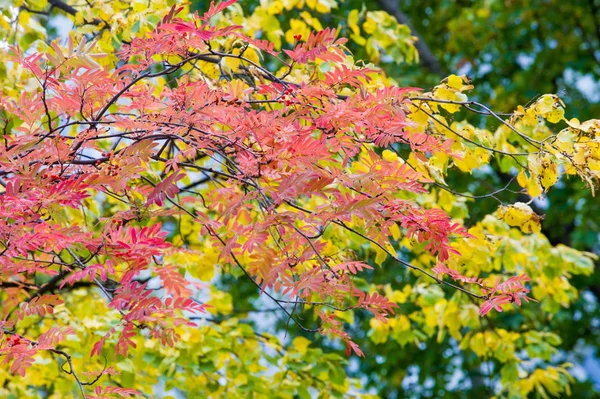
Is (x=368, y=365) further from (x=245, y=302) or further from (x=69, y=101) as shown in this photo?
(x=69, y=101)

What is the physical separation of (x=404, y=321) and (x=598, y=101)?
4.41 m

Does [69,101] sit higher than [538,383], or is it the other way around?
[538,383]

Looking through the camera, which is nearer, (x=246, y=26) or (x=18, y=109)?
(x=18, y=109)

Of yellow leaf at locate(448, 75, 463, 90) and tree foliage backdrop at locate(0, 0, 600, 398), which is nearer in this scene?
tree foliage backdrop at locate(0, 0, 600, 398)

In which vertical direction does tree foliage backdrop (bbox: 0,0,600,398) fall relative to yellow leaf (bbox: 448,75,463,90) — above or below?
below

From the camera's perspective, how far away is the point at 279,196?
1.91 metres

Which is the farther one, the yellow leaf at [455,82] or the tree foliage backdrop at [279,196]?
the yellow leaf at [455,82]

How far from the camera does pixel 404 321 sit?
432 centimetres

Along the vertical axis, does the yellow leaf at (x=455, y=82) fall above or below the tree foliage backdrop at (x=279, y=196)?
above

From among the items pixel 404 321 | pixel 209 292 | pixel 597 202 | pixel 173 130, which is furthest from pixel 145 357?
pixel 597 202

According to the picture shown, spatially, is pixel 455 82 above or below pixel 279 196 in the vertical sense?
above

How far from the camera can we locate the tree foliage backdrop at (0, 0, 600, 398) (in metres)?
2.12

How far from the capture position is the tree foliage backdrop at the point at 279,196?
2117mm

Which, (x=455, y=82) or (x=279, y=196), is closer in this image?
(x=279, y=196)
